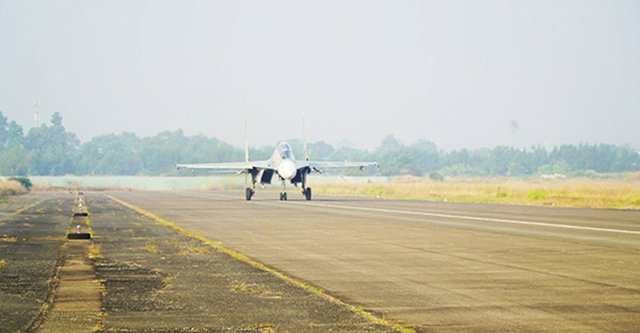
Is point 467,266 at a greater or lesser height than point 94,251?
lesser

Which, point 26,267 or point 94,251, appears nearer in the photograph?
point 26,267

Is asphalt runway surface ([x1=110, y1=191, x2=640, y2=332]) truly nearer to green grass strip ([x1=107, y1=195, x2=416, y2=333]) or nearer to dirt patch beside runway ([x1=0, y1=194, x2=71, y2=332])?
green grass strip ([x1=107, y1=195, x2=416, y2=333])

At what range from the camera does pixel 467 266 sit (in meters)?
16.3

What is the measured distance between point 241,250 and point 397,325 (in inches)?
414

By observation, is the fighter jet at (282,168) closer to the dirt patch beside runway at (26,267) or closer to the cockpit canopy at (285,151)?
the cockpit canopy at (285,151)

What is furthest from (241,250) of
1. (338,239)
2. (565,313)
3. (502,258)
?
(565,313)

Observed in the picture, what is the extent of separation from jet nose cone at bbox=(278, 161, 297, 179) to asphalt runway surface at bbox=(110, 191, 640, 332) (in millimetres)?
20577

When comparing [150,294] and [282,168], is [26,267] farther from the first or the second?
[282,168]

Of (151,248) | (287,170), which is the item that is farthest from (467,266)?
(287,170)

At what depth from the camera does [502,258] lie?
1786 centimetres

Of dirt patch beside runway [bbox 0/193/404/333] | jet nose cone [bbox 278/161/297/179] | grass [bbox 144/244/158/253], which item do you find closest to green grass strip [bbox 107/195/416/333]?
dirt patch beside runway [bbox 0/193/404/333]

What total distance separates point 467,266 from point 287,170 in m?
36.8

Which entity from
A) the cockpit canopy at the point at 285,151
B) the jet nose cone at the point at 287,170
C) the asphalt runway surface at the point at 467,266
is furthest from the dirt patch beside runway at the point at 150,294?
the cockpit canopy at the point at 285,151

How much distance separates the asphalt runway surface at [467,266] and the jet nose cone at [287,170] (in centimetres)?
2058
